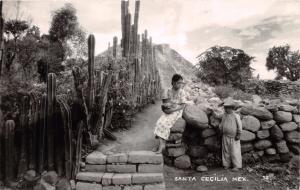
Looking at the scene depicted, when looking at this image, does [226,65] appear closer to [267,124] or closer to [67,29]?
[267,124]

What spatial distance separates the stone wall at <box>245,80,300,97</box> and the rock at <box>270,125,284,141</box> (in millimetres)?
6501

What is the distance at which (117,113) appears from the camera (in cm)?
740

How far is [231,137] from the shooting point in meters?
6.42

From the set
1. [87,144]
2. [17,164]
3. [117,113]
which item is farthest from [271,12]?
[17,164]

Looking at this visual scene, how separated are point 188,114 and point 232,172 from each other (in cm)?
146

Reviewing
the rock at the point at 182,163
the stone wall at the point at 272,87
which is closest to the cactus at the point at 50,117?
the rock at the point at 182,163

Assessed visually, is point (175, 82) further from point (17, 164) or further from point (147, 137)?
point (17, 164)

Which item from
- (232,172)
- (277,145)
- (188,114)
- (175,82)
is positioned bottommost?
(232,172)

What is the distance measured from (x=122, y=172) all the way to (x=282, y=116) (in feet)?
12.2

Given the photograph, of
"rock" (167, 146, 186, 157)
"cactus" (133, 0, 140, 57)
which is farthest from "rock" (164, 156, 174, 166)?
"cactus" (133, 0, 140, 57)

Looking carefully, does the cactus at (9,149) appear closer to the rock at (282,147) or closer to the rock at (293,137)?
the rock at (282,147)

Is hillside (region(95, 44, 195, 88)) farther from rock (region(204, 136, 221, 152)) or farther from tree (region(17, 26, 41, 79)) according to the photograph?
rock (region(204, 136, 221, 152))

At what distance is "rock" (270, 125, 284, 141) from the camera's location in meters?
6.89

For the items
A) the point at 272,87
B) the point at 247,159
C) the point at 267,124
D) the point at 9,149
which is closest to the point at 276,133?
the point at 267,124
